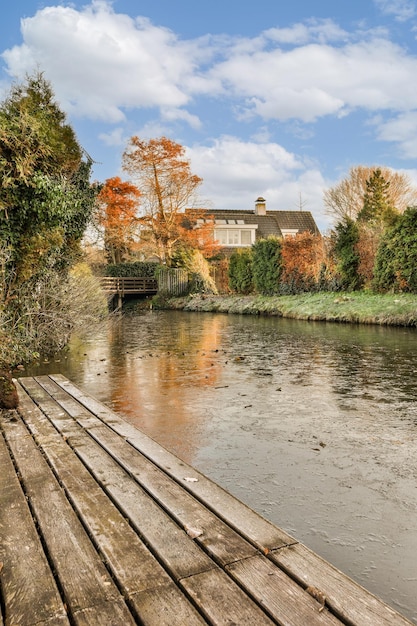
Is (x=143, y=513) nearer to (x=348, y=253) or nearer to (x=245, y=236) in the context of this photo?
(x=348, y=253)

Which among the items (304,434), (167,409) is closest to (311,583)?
(304,434)

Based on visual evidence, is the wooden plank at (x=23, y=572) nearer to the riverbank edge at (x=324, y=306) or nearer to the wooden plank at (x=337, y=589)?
the wooden plank at (x=337, y=589)

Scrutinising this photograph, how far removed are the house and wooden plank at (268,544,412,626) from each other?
1567 inches

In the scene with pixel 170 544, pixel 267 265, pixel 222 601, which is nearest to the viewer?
pixel 222 601

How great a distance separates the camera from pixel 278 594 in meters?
1.96

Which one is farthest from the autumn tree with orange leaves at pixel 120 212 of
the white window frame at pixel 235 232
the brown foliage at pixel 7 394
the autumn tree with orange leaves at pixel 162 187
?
the brown foliage at pixel 7 394

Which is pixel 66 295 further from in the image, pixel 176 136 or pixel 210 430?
pixel 176 136

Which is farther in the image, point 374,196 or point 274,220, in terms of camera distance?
point 274,220

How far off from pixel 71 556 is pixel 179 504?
0.72m

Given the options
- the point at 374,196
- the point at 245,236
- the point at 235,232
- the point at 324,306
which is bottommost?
the point at 324,306

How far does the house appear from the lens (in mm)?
43653

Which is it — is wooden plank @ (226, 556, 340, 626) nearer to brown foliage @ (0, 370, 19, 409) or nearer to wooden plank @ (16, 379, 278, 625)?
wooden plank @ (16, 379, 278, 625)

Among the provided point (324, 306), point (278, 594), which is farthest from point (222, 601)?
point (324, 306)

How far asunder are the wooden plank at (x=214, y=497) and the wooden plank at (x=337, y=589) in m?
0.12
